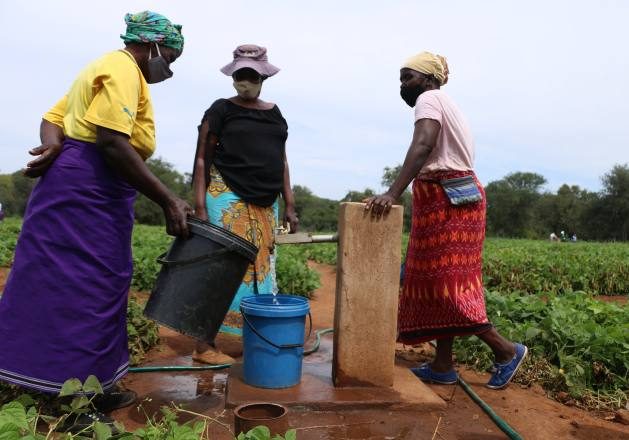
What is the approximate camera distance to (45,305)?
7.84 feet

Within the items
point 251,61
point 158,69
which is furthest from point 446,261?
point 158,69

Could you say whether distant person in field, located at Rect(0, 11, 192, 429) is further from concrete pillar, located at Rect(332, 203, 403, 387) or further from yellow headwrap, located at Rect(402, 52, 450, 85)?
yellow headwrap, located at Rect(402, 52, 450, 85)

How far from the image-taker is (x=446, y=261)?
10.4ft

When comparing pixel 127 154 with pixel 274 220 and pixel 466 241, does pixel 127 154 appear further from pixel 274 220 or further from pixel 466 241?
pixel 466 241

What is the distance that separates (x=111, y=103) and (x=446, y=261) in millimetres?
2025

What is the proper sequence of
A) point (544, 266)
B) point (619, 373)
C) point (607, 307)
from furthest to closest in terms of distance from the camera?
point (544, 266) < point (607, 307) < point (619, 373)

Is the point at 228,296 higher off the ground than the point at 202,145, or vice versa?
the point at 202,145

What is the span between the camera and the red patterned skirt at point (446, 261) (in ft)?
10.3

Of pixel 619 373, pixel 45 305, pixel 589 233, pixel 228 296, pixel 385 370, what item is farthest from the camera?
pixel 589 233

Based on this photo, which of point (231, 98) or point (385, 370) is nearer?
point (385, 370)

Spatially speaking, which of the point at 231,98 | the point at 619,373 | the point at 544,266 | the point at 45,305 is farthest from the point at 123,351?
the point at 544,266

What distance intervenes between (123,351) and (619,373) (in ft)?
10.2

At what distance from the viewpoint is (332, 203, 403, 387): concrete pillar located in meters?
2.95

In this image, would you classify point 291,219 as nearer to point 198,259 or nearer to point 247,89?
point 247,89
